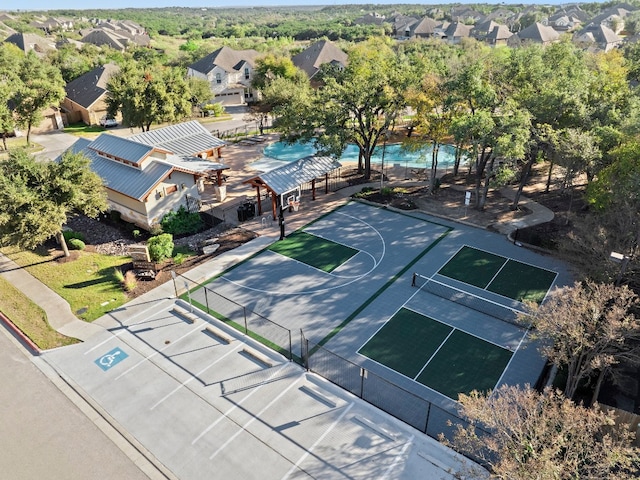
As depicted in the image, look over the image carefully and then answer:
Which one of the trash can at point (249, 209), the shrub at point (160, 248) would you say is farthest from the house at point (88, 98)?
the shrub at point (160, 248)

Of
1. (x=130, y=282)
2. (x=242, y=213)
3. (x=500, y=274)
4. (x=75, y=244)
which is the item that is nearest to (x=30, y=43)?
(x=75, y=244)

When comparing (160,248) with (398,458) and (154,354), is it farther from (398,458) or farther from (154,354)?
(398,458)

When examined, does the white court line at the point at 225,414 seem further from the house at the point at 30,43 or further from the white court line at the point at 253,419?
the house at the point at 30,43

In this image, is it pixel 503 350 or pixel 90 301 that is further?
pixel 90 301

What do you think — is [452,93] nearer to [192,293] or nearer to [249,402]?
[192,293]

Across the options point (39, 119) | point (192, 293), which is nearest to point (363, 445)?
point (192, 293)
